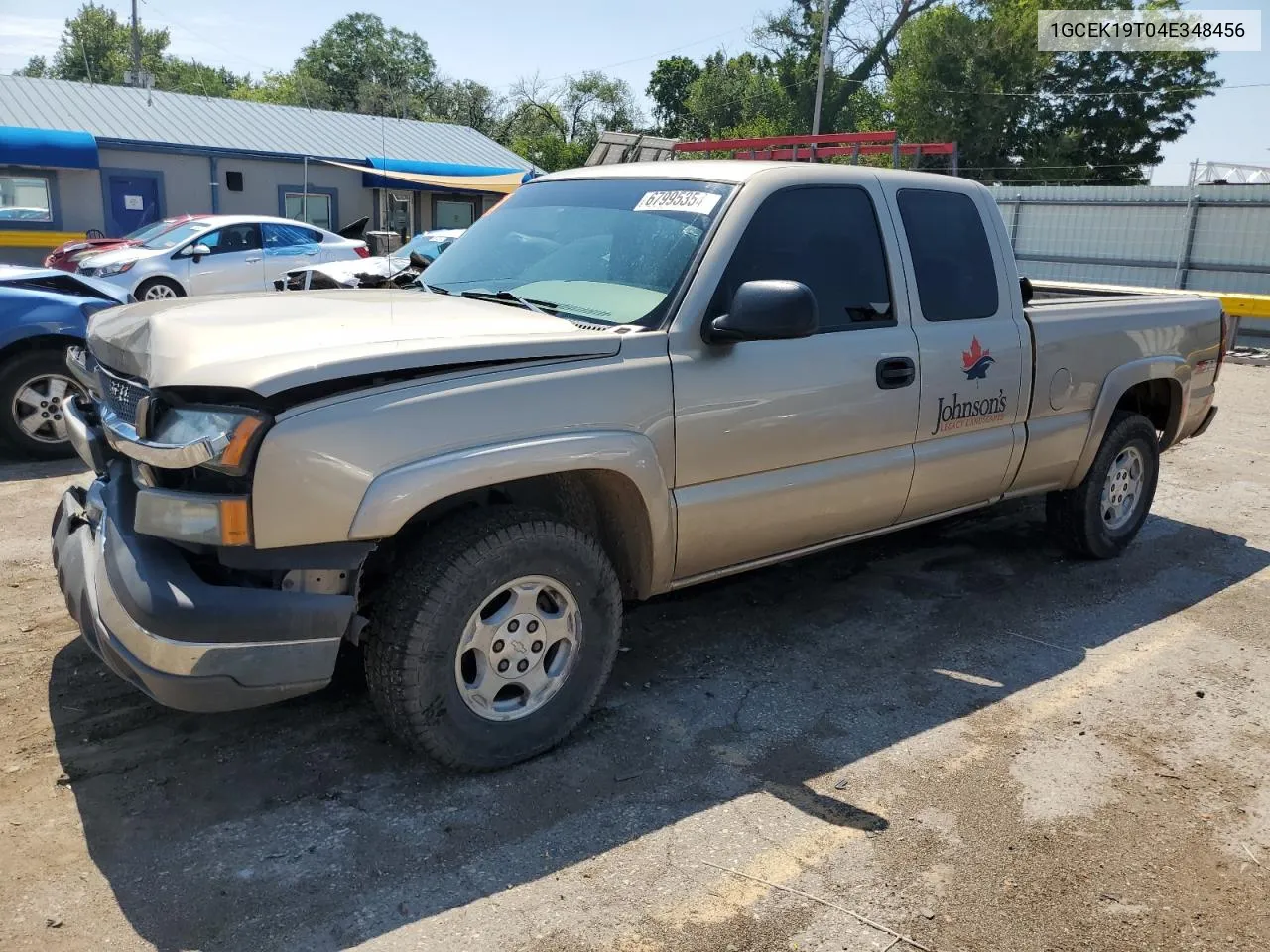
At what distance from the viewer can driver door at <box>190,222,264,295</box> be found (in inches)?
631

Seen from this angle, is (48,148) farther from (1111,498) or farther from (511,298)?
(1111,498)

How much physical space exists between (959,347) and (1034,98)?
4078 cm

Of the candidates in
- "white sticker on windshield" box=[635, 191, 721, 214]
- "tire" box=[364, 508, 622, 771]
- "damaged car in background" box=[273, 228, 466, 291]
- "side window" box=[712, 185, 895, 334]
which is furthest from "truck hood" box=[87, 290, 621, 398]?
"damaged car in background" box=[273, 228, 466, 291]

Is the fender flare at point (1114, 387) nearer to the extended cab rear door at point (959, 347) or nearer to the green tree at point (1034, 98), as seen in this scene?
the extended cab rear door at point (959, 347)

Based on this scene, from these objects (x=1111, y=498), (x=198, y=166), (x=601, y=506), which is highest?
Result: (x=198, y=166)

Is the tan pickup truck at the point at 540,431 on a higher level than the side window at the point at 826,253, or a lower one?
lower

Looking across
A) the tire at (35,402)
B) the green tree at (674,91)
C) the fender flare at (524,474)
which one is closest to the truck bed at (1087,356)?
the fender flare at (524,474)

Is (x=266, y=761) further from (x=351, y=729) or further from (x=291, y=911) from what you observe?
(x=291, y=911)

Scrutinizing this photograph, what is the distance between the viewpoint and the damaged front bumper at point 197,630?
2.76 metres

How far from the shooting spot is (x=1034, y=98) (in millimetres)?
40031

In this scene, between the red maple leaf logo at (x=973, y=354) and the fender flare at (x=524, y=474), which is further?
the red maple leaf logo at (x=973, y=354)

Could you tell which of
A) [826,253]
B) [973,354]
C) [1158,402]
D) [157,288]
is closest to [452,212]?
[157,288]

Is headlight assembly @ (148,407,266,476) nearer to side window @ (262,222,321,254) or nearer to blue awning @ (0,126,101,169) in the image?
side window @ (262,222,321,254)

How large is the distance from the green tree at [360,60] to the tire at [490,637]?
74096 millimetres
